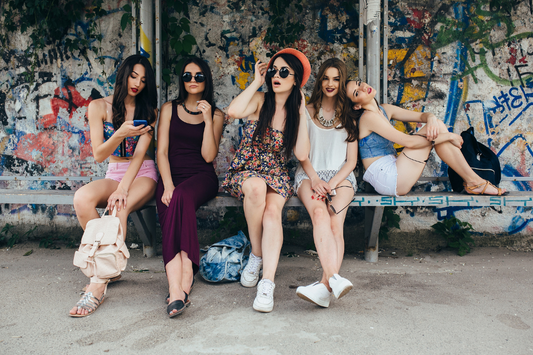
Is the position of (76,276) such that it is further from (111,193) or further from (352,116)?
(352,116)

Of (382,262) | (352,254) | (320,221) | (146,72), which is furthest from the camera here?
(352,254)

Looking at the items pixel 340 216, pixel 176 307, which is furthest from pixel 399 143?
pixel 176 307

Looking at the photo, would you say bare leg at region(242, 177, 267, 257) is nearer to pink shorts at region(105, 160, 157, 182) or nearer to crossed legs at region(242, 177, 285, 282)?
crossed legs at region(242, 177, 285, 282)

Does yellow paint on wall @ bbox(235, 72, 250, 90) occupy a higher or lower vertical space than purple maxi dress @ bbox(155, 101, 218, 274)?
higher

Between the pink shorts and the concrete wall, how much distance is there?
1037mm

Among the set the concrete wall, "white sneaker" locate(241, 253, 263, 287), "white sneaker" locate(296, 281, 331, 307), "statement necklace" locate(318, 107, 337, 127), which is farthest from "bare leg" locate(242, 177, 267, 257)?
the concrete wall

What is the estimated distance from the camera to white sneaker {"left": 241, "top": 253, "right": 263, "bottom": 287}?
295 cm

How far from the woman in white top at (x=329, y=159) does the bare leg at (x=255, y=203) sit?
0.38 metres

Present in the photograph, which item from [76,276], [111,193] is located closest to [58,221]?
[76,276]

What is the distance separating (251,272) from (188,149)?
3.82 feet

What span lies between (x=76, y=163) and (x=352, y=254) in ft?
10.1

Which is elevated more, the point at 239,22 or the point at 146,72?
the point at 239,22

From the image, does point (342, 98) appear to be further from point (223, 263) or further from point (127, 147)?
point (127, 147)

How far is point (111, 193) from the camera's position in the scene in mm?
3053
